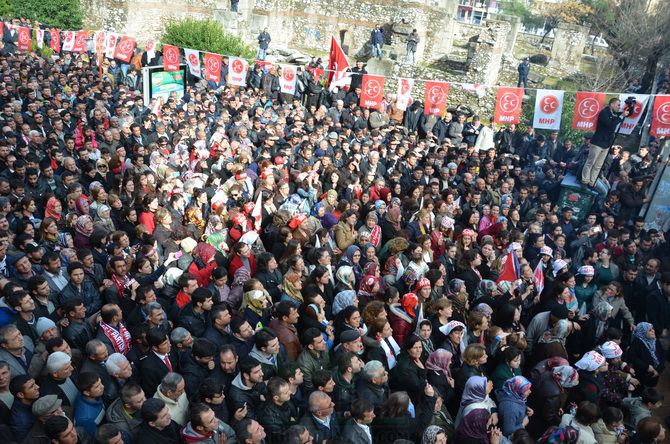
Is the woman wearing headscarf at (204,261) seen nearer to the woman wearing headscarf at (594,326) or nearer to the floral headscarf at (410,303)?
the floral headscarf at (410,303)

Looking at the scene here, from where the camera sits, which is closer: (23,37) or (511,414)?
(511,414)

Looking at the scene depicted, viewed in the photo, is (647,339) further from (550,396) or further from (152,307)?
(152,307)

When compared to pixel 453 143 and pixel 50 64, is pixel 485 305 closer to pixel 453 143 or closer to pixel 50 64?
pixel 453 143

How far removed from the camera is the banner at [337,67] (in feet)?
46.6

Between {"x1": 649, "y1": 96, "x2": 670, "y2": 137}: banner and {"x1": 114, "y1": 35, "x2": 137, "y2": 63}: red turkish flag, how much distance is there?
541 inches

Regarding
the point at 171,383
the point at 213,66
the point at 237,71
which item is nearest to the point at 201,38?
the point at 213,66

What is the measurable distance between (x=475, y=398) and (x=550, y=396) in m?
0.77

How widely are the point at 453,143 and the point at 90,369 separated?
11495 millimetres

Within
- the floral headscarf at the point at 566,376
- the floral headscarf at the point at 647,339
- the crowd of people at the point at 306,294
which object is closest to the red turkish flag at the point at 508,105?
the crowd of people at the point at 306,294

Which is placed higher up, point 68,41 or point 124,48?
point 124,48

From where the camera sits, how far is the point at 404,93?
578 inches

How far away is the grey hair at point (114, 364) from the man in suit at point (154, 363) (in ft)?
0.65

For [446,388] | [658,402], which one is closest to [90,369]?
[446,388]

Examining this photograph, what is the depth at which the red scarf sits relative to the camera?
475 cm
